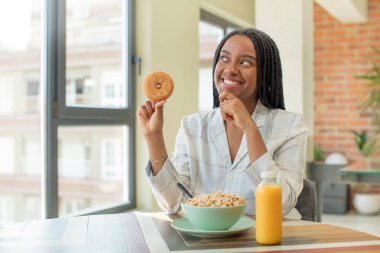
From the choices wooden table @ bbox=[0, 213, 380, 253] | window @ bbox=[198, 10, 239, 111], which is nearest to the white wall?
window @ bbox=[198, 10, 239, 111]

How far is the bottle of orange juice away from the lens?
3.94 ft

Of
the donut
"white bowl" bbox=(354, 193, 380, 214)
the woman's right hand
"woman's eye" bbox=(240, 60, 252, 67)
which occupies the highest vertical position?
"woman's eye" bbox=(240, 60, 252, 67)

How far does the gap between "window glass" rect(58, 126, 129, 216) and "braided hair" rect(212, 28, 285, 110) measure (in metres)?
1.24

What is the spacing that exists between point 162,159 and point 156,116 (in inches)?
5.5

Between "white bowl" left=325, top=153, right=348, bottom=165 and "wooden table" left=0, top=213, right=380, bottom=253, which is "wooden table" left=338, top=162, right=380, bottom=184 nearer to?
"wooden table" left=0, top=213, right=380, bottom=253

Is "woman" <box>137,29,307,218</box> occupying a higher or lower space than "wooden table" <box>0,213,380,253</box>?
higher

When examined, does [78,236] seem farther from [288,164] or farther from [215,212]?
[288,164]

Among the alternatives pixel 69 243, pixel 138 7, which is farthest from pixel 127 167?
pixel 69 243

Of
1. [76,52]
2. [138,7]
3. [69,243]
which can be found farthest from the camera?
[138,7]

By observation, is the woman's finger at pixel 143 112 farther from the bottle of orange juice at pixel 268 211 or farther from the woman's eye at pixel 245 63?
the bottle of orange juice at pixel 268 211

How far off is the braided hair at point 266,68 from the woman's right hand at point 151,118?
0.44m

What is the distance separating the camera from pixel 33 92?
2.69m

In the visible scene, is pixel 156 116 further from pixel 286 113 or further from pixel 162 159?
pixel 286 113

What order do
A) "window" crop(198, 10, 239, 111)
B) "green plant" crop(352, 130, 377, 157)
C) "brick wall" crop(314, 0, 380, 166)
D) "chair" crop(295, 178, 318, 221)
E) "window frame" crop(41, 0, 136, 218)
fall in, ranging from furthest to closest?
"brick wall" crop(314, 0, 380, 166) → "green plant" crop(352, 130, 377, 157) → "window" crop(198, 10, 239, 111) → "window frame" crop(41, 0, 136, 218) → "chair" crop(295, 178, 318, 221)
